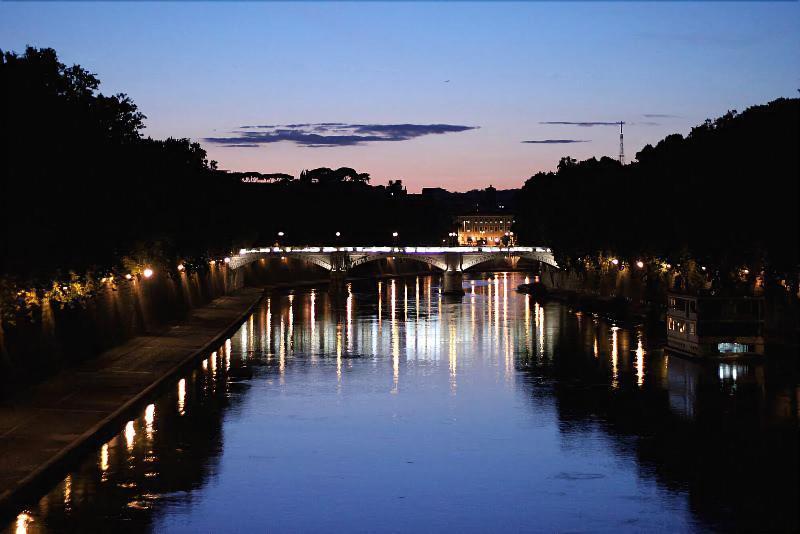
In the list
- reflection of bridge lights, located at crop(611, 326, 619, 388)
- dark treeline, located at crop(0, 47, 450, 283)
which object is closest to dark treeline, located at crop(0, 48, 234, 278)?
dark treeline, located at crop(0, 47, 450, 283)

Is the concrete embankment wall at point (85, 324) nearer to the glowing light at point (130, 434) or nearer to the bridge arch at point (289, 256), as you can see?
the glowing light at point (130, 434)

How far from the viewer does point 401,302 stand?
393 ft

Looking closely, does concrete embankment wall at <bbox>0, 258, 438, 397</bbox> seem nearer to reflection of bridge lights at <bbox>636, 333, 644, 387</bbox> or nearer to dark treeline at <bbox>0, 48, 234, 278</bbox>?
dark treeline at <bbox>0, 48, 234, 278</bbox>

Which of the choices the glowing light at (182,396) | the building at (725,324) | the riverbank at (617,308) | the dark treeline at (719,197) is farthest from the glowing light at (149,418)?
the riverbank at (617,308)

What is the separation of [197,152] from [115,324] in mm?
54165

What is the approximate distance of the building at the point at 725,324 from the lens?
55.2 metres

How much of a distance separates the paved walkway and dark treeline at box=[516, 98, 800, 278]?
2859 cm

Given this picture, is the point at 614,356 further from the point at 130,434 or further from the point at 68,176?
the point at 130,434

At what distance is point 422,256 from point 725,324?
→ 298ft

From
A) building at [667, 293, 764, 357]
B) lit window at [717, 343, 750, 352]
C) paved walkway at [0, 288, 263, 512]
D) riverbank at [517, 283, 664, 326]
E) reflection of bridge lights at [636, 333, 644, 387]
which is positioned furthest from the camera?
riverbank at [517, 283, 664, 326]

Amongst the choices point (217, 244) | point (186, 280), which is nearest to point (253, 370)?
point (186, 280)

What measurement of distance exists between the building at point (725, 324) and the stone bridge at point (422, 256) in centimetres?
8010

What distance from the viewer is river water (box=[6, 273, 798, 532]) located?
86.5 feet

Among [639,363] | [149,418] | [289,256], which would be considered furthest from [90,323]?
[289,256]
